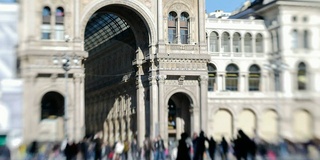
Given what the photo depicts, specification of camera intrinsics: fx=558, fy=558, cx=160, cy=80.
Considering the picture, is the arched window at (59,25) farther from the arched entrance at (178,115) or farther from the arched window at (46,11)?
the arched entrance at (178,115)

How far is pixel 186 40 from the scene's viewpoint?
54438 millimetres

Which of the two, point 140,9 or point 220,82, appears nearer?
point 140,9

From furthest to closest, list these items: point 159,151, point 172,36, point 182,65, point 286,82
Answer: point 172,36
point 182,65
point 159,151
point 286,82

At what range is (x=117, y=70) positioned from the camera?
68.6 meters

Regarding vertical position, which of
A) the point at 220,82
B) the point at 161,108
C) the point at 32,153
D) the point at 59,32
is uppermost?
the point at 59,32

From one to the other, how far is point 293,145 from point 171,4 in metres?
35.5

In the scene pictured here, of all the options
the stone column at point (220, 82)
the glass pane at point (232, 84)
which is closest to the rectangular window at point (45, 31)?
the stone column at point (220, 82)

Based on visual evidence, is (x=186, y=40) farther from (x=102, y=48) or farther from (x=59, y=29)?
(x=102, y=48)

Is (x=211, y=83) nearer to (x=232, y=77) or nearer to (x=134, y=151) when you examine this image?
(x=232, y=77)

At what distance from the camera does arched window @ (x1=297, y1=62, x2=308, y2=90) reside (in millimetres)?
17569

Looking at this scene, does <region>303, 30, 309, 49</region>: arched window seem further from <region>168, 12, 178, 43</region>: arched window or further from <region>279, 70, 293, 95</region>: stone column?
<region>168, 12, 178, 43</region>: arched window

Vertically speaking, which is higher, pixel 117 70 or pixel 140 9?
pixel 140 9

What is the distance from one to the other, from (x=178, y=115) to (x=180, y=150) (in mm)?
34966

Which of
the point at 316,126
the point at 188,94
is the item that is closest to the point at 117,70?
the point at 188,94
